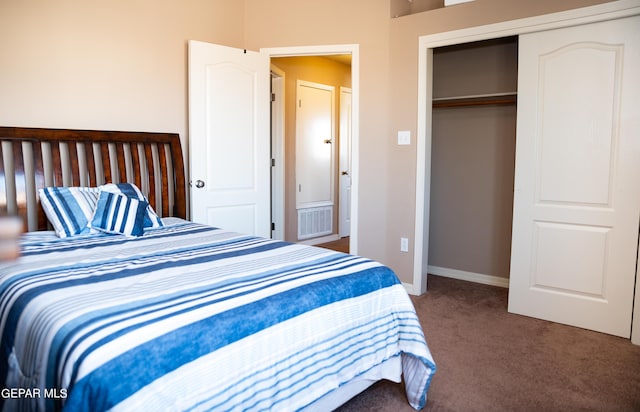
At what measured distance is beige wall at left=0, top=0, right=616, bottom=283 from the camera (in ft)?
9.67

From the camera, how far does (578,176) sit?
3.07 m

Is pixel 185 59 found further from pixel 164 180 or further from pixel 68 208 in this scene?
pixel 68 208

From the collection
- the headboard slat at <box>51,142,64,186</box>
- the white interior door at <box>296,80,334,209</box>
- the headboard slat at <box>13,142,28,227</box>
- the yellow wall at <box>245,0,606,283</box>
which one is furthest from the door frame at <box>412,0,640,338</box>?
the headboard slat at <box>13,142,28,227</box>

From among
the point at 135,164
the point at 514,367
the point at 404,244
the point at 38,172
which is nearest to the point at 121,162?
the point at 135,164

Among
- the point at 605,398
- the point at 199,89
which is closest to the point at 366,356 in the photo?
the point at 605,398

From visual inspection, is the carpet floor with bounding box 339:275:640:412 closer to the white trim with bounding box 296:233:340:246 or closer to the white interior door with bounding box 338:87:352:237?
the white trim with bounding box 296:233:340:246

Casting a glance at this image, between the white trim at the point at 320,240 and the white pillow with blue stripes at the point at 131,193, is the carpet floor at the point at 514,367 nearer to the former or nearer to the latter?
the white pillow with blue stripes at the point at 131,193

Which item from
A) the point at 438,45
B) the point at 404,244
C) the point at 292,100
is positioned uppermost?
the point at 438,45

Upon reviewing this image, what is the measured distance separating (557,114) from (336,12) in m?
2.06

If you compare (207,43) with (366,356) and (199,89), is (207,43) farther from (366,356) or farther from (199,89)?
(366,356)

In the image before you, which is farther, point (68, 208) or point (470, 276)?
point (470, 276)

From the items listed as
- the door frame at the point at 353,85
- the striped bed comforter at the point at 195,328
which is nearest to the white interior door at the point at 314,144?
the door frame at the point at 353,85

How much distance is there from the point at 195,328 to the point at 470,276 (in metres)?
3.48

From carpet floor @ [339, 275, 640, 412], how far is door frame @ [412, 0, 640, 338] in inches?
16.7
